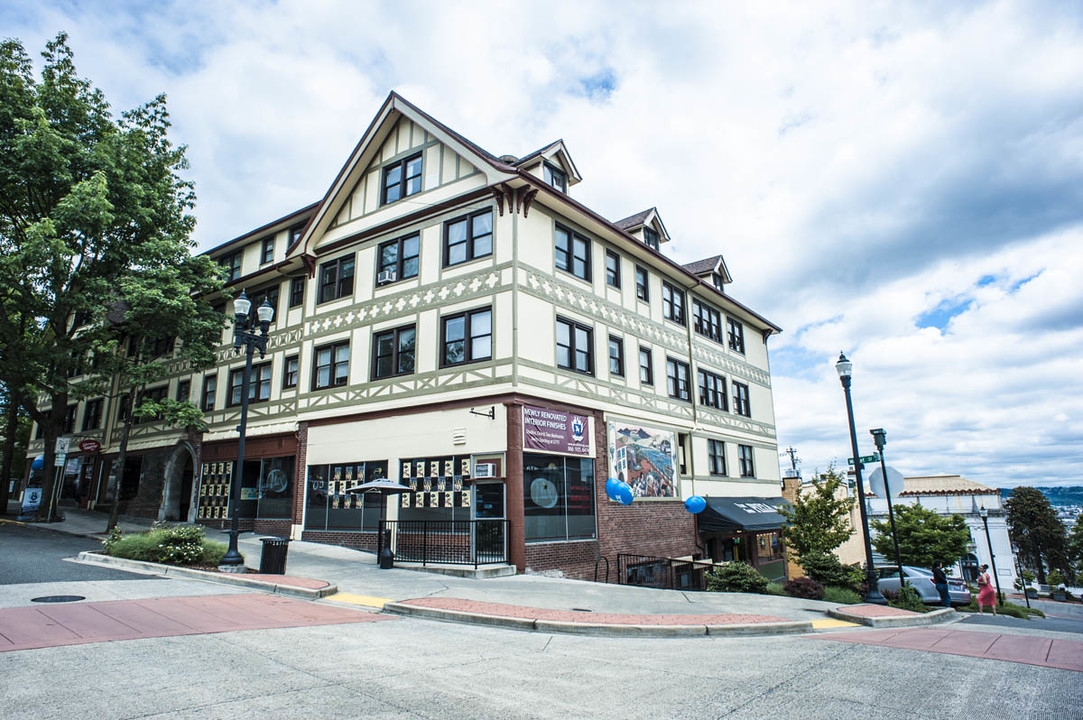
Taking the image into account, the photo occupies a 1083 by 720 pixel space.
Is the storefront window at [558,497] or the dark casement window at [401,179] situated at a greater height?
the dark casement window at [401,179]

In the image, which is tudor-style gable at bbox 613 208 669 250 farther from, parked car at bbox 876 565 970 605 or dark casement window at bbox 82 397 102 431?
dark casement window at bbox 82 397 102 431

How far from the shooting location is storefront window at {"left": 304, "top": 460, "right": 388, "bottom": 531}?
65.9 feet

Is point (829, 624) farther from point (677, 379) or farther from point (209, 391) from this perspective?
point (209, 391)

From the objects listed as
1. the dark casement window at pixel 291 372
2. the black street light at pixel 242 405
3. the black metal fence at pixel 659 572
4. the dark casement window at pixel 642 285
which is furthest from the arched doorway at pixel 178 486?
the dark casement window at pixel 642 285

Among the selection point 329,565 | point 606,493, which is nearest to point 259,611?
point 329,565

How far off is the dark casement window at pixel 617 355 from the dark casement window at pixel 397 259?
7.42 metres

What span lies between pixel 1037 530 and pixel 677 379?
58.6m

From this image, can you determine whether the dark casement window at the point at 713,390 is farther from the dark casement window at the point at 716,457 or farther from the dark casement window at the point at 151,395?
the dark casement window at the point at 151,395

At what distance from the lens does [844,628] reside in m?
11.5

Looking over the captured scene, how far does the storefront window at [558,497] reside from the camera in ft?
58.0

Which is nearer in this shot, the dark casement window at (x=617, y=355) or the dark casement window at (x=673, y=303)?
the dark casement window at (x=617, y=355)

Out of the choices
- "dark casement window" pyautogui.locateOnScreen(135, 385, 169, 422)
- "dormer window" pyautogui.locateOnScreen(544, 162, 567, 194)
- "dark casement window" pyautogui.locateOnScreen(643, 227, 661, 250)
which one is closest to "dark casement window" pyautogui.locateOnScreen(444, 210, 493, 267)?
"dormer window" pyautogui.locateOnScreen(544, 162, 567, 194)

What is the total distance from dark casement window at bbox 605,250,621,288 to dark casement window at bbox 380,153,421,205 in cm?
724

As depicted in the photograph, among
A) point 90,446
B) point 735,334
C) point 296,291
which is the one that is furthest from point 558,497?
point 90,446
